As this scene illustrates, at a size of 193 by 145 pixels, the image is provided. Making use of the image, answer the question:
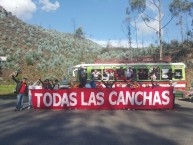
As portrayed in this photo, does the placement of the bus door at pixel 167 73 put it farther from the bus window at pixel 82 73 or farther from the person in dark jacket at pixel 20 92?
the person in dark jacket at pixel 20 92

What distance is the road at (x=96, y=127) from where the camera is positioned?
12492mm

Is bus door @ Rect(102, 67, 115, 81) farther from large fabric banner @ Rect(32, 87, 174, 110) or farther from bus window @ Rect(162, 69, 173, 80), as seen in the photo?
large fabric banner @ Rect(32, 87, 174, 110)

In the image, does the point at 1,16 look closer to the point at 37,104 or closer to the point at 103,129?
the point at 37,104

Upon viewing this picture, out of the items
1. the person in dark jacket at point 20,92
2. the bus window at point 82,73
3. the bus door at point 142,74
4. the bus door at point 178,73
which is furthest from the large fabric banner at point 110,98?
the bus door at point 178,73

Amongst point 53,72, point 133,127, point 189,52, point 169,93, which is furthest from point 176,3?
point 133,127

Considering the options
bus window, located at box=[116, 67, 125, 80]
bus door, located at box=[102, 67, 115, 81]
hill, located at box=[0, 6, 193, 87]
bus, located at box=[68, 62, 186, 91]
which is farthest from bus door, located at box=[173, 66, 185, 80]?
hill, located at box=[0, 6, 193, 87]

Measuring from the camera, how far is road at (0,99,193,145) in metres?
12.5

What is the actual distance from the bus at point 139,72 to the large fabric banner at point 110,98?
274 inches

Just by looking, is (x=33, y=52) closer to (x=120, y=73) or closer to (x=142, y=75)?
(x=120, y=73)

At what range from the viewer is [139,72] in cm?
2900

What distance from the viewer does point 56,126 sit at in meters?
15.4

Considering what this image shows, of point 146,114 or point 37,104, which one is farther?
point 37,104

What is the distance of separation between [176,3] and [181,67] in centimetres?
2441

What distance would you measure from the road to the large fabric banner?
713 mm
